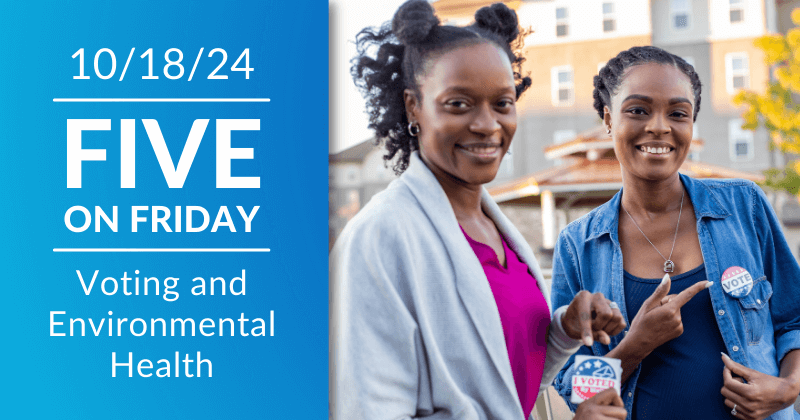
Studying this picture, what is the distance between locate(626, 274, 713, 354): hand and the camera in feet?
4.91

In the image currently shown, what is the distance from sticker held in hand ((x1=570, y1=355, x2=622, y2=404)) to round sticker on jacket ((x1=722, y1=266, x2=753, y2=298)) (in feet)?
1.31

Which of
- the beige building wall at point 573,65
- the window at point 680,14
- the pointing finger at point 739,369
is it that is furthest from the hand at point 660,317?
the window at point 680,14

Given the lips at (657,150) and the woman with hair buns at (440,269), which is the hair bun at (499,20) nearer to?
the woman with hair buns at (440,269)

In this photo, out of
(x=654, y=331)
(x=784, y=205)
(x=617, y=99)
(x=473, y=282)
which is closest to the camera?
(x=473, y=282)

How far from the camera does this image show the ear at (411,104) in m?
1.32

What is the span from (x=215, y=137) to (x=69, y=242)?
27.0 inches

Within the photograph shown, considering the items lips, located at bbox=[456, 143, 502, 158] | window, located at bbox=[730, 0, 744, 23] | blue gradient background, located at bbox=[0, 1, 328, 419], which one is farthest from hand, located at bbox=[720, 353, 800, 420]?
window, located at bbox=[730, 0, 744, 23]

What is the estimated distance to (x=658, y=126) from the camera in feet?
5.22

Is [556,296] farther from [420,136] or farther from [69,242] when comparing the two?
[69,242]

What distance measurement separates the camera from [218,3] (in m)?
2.58

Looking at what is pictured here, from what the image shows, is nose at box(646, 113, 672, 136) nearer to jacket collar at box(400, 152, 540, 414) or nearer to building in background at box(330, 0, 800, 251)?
jacket collar at box(400, 152, 540, 414)

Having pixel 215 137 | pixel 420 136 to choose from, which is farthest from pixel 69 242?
pixel 420 136

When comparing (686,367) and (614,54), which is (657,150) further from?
(614,54)

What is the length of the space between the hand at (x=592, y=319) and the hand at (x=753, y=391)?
43 cm
